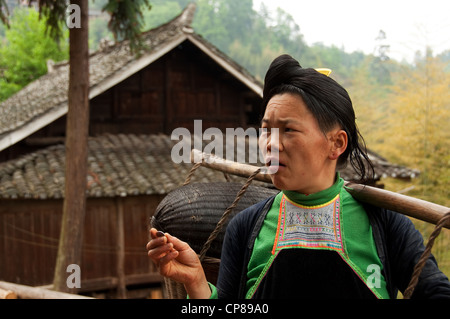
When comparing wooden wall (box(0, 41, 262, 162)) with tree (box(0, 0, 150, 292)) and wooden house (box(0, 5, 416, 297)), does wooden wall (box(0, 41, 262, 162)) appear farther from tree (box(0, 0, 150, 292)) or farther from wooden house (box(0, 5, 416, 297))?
tree (box(0, 0, 150, 292))

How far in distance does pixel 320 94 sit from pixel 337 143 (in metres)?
0.18

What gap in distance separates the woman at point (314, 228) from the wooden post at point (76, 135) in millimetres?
6111

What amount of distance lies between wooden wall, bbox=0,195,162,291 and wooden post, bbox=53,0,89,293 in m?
2.41

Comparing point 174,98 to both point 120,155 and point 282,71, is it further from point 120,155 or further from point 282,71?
point 282,71

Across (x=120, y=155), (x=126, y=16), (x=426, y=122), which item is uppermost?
(x=126, y=16)

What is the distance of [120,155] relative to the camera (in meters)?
10.4

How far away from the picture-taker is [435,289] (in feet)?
4.66

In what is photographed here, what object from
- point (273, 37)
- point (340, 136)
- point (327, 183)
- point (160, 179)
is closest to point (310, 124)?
point (340, 136)

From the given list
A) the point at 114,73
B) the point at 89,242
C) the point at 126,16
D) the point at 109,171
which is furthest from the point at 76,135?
the point at 89,242

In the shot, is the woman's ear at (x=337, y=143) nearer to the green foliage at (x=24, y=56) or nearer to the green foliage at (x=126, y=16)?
the green foliage at (x=126, y=16)

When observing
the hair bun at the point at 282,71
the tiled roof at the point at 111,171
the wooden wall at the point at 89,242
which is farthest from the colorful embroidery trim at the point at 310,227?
the wooden wall at the point at 89,242

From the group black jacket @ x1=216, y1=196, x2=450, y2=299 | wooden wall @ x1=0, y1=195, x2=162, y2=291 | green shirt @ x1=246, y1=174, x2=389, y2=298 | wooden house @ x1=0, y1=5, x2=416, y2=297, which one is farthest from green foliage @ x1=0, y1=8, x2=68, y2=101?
green shirt @ x1=246, y1=174, x2=389, y2=298
